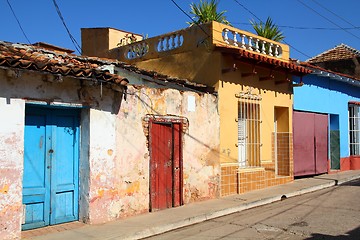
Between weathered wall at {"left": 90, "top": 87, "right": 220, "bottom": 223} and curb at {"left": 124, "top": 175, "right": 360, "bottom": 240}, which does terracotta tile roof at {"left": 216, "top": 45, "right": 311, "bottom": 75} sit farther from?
curb at {"left": 124, "top": 175, "right": 360, "bottom": 240}

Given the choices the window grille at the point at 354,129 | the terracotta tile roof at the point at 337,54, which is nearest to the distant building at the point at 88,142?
the window grille at the point at 354,129

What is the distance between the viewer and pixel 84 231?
6.80 metres

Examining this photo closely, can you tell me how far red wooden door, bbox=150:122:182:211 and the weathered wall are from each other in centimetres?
19

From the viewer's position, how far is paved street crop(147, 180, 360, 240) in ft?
21.9

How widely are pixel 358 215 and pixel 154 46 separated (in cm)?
738

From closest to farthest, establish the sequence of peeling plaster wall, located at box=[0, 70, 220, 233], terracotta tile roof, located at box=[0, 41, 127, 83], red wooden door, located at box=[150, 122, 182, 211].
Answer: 1. terracotta tile roof, located at box=[0, 41, 127, 83]
2. peeling plaster wall, located at box=[0, 70, 220, 233]
3. red wooden door, located at box=[150, 122, 182, 211]

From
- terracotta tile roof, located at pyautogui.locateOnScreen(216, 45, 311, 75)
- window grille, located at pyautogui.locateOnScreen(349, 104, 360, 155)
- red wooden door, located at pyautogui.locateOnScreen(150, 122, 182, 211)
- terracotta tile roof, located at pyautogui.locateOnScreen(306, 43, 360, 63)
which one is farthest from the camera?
terracotta tile roof, located at pyautogui.locateOnScreen(306, 43, 360, 63)

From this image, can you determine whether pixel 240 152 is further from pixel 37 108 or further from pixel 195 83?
pixel 37 108

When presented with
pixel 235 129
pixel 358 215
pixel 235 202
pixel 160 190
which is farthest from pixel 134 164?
pixel 358 215

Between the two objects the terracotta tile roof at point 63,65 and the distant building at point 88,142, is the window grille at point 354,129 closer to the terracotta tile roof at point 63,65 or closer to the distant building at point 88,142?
the terracotta tile roof at point 63,65

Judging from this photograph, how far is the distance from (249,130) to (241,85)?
1.45 metres

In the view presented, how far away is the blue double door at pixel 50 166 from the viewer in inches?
268

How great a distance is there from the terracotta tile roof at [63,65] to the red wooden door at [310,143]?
207 inches

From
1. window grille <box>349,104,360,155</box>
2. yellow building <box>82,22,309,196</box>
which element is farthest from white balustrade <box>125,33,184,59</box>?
window grille <box>349,104,360,155</box>
